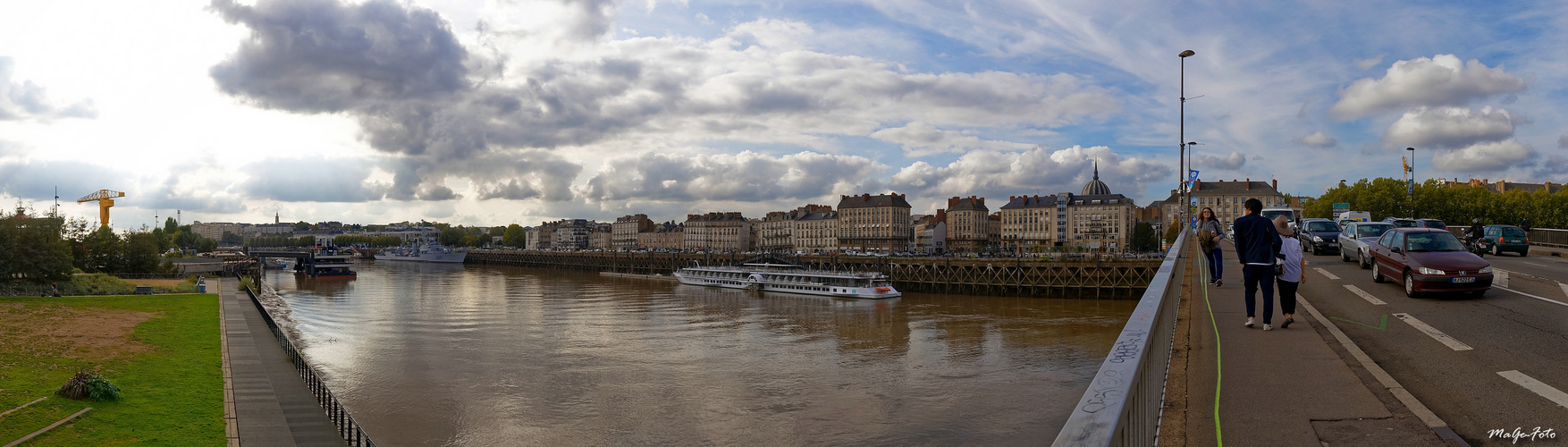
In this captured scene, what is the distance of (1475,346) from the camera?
927cm

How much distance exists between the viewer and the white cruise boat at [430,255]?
559ft

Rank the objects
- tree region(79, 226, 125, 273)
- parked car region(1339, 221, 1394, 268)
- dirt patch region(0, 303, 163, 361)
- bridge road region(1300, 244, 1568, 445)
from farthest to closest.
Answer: tree region(79, 226, 125, 273) → dirt patch region(0, 303, 163, 361) → parked car region(1339, 221, 1394, 268) → bridge road region(1300, 244, 1568, 445)

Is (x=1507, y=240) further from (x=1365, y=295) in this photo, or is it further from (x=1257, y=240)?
(x=1257, y=240)

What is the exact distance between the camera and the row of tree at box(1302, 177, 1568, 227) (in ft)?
229

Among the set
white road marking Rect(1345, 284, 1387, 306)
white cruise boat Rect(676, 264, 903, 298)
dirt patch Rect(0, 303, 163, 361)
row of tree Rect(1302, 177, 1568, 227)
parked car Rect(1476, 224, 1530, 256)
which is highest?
row of tree Rect(1302, 177, 1568, 227)

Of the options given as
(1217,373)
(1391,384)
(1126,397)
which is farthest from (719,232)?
(1126,397)

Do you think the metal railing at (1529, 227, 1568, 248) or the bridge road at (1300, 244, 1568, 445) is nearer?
the bridge road at (1300, 244, 1568, 445)

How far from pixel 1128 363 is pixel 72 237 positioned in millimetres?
84286

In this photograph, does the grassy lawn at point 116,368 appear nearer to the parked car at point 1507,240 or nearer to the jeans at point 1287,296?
the jeans at point 1287,296

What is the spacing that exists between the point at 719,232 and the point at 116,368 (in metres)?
161

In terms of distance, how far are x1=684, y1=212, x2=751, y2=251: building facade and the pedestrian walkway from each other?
488 ft

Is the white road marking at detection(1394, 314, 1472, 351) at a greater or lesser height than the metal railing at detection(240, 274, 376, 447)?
greater

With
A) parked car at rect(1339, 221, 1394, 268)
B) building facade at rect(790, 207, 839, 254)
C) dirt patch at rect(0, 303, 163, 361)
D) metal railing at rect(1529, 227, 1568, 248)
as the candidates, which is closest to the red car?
parked car at rect(1339, 221, 1394, 268)

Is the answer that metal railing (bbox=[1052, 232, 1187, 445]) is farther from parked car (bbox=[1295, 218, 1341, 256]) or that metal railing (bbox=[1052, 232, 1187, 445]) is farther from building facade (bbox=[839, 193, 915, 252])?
building facade (bbox=[839, 193, 915, 252])
